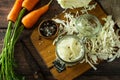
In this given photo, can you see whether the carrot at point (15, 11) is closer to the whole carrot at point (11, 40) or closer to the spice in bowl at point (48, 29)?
the whole carrot at point (11, 40)

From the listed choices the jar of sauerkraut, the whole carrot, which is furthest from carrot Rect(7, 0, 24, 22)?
the jar of sauerkraut

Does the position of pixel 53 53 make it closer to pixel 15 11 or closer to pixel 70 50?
pixel 70 50

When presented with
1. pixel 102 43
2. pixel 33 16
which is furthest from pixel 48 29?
pixel 102 43

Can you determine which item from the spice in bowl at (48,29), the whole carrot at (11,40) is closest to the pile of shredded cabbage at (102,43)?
the spice in bowl at (48,29)

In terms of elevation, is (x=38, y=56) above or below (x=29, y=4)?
below

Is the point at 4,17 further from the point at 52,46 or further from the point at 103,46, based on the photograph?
the point at 103,46

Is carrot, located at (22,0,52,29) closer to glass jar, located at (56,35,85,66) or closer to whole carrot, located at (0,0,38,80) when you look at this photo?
whole carrot, located at (0,0,38,80)

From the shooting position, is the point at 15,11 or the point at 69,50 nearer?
the point at 69,50
